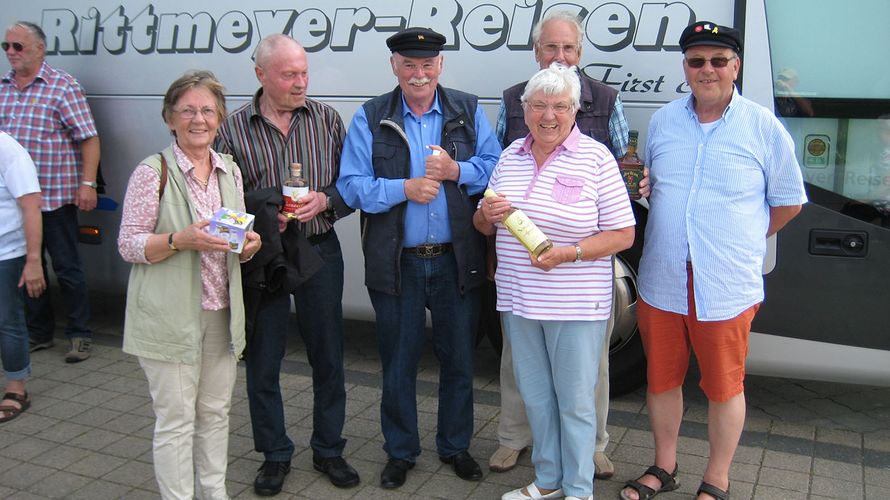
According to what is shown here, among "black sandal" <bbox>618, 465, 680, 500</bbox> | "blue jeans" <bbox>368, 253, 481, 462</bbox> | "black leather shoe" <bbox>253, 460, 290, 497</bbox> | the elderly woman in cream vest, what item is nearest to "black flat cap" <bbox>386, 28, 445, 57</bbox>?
the elderly woman in cream vest

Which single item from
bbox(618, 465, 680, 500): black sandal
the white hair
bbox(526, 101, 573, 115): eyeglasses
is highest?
the white hair

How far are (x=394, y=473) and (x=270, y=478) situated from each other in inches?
21.0

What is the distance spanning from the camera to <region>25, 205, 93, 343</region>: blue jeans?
529 cm

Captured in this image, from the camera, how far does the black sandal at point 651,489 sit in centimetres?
344

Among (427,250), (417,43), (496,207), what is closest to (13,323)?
(427,250)

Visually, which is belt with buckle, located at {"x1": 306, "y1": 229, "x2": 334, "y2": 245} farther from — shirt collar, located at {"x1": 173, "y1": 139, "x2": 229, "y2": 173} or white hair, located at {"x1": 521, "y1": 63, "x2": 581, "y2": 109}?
white hair, located at {"x1": 521, "y1": 63, "x2": 581, "y2": 109}

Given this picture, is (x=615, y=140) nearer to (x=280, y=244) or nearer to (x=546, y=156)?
(x=546, y=156)

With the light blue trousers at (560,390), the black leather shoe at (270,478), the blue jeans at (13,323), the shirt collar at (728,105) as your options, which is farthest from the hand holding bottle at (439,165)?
the blue jeans at (13,323)

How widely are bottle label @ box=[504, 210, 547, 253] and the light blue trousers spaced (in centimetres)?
36

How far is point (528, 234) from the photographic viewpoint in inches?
115

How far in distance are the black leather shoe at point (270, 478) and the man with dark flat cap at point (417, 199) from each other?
0.45 m

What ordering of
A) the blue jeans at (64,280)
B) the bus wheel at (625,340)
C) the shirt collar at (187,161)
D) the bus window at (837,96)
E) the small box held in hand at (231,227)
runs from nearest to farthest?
the small box held in hand at (231,227)
the shirt collar at (187,161)
the bus window at (837,96)
the bus wheel at (625,340)
the blue jeans at (64,280)

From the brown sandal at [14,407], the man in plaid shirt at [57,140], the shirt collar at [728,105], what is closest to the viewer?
the shirt collar at [728,105]

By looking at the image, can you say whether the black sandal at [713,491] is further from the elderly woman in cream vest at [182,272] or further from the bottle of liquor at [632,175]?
the elderly woman in cream vest at [182,272]
